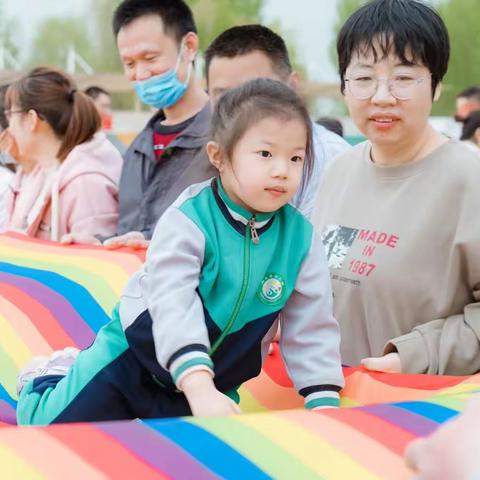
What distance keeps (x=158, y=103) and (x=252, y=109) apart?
1641 mm

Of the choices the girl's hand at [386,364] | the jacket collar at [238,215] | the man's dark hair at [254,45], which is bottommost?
the girl's hand at [386,364]

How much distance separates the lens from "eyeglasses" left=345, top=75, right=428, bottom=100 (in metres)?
2.03

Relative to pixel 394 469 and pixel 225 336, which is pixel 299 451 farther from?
pixel 225 336

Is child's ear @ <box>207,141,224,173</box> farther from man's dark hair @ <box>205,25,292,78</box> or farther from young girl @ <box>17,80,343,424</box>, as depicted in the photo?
man's dark hair @ <box>205,25,292,78</box>

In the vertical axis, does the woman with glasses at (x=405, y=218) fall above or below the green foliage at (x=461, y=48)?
above

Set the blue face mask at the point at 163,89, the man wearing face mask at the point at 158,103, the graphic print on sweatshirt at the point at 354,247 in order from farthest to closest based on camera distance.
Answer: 1. the blue face mask at the point at 163,89
2. the man wearing face mask at the point at 158,103
3. the graphic print on sweatshirt at the point at 354,247

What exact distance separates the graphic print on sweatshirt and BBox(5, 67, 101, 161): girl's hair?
1.67 metres

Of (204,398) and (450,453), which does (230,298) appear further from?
(450,453)

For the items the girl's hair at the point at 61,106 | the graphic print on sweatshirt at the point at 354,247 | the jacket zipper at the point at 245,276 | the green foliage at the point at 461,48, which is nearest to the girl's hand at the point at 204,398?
the jacket zipper at the point at 245,276

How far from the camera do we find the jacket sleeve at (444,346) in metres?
1.95

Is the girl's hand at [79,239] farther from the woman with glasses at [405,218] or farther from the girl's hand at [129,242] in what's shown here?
the woman with glasses at [405,218]

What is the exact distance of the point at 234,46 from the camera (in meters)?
3.19

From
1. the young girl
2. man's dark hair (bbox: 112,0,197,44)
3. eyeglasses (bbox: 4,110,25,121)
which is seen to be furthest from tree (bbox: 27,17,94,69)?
the young girl

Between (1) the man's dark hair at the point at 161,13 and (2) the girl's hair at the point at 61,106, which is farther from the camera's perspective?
(2) the girl's hair at the point at 61,106
